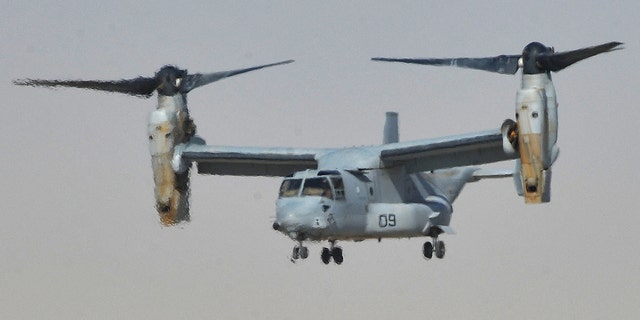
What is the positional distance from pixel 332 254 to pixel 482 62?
6559 mm

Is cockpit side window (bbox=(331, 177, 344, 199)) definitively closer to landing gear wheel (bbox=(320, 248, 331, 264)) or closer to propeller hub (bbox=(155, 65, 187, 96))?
landing gear wheel (bbox=(320, 248, 331, 264))

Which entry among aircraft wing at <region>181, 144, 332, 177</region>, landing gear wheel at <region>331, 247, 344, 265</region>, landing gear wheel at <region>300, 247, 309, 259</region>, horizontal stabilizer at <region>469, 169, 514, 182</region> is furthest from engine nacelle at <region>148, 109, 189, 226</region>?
horizontal stabilizer at <region>469, 169, 514, 182</region>

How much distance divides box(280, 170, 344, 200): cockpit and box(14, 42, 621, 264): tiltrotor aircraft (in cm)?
3

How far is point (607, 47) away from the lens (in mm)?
46781

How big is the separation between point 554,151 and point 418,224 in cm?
552

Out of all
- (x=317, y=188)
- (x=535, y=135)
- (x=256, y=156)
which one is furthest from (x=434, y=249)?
(x=535, y=135)

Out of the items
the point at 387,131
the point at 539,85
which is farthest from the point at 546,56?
the point at 387,131

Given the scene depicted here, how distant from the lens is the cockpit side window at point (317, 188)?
49281 millimetres

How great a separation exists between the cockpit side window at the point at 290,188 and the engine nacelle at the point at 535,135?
5449 mm

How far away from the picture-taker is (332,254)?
5153 cm

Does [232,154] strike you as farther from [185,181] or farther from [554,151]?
[554,151]

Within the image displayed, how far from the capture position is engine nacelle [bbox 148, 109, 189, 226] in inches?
2087

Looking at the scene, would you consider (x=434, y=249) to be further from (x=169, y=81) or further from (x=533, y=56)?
(x=169, y=81)

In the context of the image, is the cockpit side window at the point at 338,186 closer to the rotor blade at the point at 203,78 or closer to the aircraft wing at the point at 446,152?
the aircraft wing at the point at 446,152
